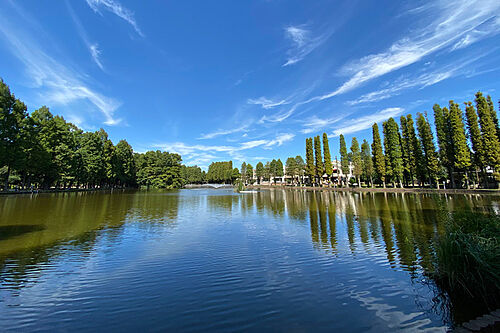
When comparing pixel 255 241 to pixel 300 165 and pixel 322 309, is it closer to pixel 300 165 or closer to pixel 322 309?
pixel 322 309

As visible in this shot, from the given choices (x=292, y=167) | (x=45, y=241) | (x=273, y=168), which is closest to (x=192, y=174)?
(x=273, y=168)

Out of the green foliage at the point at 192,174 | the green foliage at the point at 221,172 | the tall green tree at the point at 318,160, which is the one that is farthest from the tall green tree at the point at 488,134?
the green foliage at the point at 192,174

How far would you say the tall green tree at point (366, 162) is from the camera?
5519 cm

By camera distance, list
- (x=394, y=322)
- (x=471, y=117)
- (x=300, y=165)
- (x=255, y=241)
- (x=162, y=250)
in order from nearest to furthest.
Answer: (x=394, y=322), (x=162, y=250), (x=255, y=241), (x=471, y=117), (x=300, y=165)

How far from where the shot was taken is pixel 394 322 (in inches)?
166

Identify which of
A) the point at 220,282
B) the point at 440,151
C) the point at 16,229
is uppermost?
the point at 440,151

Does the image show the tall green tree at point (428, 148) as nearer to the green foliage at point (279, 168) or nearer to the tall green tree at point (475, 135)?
the tall green tree at point (475, 135)

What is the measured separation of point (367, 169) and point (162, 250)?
57673mm

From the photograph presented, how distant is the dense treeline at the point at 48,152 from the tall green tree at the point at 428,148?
65901 millimetres

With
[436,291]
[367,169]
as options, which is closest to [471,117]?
[367,169]

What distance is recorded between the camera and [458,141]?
34.9 meters

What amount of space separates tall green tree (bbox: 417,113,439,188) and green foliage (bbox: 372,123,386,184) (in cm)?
776

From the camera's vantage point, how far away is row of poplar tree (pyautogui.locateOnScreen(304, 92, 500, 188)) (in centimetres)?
3266

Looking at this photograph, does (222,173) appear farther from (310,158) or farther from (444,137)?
(444,137)
